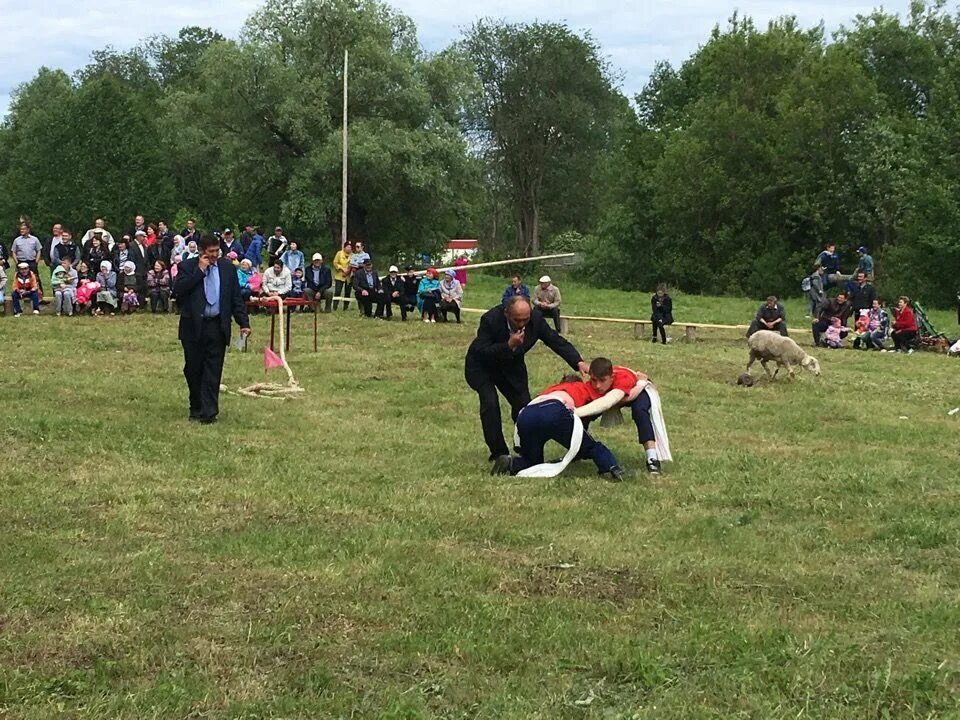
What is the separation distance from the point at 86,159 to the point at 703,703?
5255 cm

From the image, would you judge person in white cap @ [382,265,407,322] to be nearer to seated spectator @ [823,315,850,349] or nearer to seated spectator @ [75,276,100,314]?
seated spectator @ [75,276,100,314]

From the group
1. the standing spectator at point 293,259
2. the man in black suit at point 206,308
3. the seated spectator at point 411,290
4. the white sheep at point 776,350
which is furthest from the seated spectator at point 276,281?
the man in black suit at point 206,308

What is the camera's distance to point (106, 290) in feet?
66.9

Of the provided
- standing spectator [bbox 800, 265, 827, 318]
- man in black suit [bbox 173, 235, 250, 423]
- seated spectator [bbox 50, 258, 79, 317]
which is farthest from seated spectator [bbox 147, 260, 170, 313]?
standing spectator [bbox 800, 265, 827, 318]

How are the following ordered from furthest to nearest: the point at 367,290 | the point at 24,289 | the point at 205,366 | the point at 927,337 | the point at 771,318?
the point at 367,290 → the point at 927,337 → the point at 24,289 → the point at 771,318 → the point at 205,366

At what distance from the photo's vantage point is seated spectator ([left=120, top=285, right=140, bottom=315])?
2052cm

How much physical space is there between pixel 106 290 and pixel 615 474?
14473 millimetres

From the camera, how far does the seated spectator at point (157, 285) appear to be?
20.9 m

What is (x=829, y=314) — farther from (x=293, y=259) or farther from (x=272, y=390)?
(x=272, y=390)

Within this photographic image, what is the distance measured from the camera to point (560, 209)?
200 feet

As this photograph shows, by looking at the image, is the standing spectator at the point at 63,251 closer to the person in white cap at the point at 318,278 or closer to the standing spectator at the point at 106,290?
the standing spectator at the point at 106,290

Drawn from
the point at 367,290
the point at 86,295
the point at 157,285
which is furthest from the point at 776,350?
the point at 86,295

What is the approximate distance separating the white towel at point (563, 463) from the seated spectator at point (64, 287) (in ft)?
45.9

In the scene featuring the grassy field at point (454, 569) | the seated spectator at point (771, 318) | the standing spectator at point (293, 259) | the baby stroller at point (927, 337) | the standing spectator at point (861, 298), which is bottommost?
the grassy field at point (454, 569)
